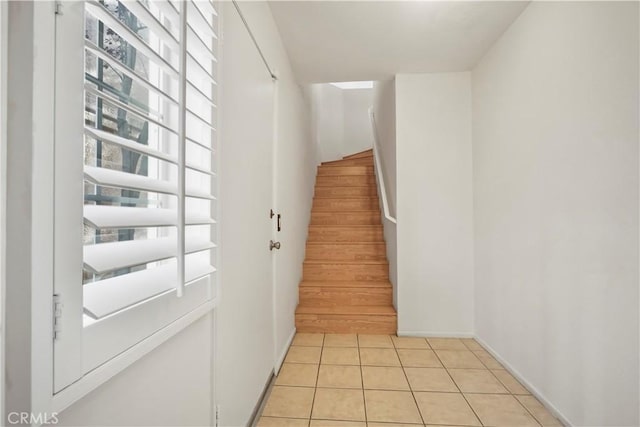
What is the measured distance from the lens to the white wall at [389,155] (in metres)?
3.09

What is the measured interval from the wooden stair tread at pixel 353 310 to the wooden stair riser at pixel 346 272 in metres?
0.35

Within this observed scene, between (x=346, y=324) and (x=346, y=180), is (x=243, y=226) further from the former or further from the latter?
(x=346, y=180)

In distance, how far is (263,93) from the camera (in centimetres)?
180

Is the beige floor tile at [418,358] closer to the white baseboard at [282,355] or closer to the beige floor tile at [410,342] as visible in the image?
the beige floor tile at [410,342]

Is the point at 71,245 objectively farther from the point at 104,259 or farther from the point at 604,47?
the point at 604,47

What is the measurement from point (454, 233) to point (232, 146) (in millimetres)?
2280

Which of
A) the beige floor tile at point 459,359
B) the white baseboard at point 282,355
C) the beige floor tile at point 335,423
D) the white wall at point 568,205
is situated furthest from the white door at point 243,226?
the white wall at point 568,205

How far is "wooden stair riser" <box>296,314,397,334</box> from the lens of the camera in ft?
9.53

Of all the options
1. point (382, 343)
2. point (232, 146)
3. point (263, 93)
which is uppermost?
point (263, 93)

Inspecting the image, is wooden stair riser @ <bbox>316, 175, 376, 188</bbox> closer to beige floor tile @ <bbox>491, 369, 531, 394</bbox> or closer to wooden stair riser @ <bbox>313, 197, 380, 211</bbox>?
wooden stair riser @ <bbox>313, 197, 380, 211</bbox>

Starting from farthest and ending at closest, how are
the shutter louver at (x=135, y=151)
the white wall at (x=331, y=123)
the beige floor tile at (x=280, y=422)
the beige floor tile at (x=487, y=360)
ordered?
the white wall at (x=331, y=123)
the beige floor tile at (x=487, y=360)
the beige floor tile at (x=280, y=422)
the shutter louver at (x=135, y=151)

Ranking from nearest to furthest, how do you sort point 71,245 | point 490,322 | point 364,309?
point 71,245, point 490,322, point 364,309

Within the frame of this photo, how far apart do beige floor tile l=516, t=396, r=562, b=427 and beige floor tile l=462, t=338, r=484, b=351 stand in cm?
70

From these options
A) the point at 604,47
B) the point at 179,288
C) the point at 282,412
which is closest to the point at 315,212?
the point at 282,412
